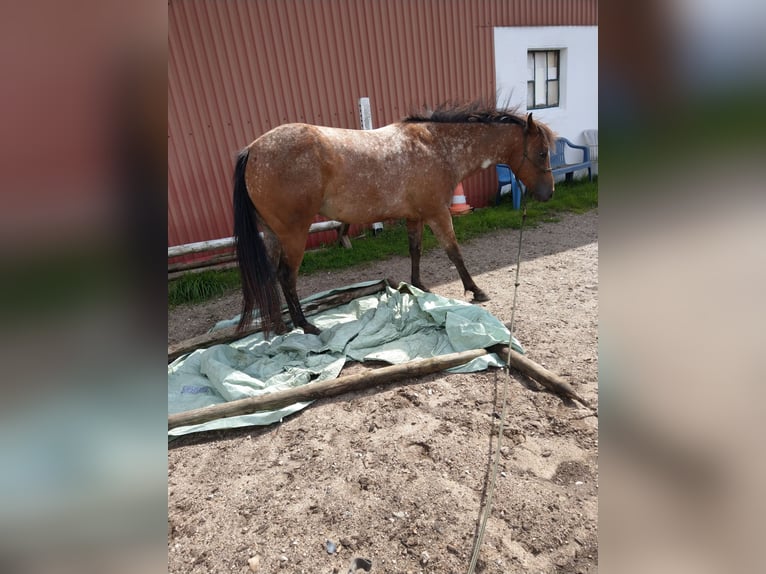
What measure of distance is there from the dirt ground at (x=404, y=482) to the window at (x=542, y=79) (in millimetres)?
7199

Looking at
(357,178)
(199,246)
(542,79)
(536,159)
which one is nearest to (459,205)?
(536,159)

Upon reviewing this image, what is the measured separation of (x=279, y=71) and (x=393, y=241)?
2.89m

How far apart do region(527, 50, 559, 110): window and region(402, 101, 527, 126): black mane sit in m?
5.09

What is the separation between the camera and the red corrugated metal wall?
18.3ft

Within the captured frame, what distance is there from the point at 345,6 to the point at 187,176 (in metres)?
3.38

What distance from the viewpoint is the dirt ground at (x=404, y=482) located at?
1.89 meters

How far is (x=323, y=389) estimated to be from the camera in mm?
2934

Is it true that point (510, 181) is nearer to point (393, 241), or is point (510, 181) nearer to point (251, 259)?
point (393, 241)

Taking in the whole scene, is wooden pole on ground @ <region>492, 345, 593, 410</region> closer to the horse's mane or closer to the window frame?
the horse's mane

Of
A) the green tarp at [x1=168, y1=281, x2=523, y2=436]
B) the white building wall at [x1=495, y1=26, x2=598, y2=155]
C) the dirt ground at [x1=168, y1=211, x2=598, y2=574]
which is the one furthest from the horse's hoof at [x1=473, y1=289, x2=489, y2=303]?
the white building wall at [x1=495, y1=26, x2=598, y2=155]

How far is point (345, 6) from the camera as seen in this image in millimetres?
6344

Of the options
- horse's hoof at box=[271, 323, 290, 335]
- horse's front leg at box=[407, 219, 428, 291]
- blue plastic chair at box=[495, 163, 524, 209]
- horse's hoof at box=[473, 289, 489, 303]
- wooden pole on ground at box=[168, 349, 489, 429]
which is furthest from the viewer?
blue plastic chair at box=[495, 163, 524, 209]
